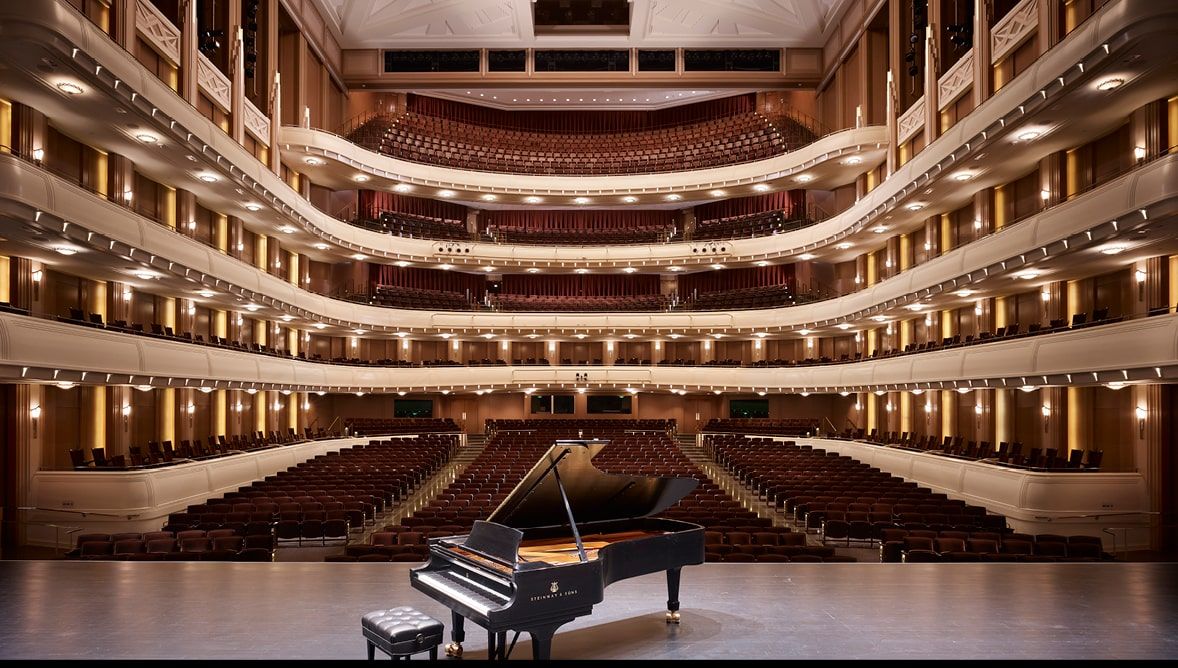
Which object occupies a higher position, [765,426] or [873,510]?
[765,426]

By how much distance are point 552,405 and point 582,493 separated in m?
26.1

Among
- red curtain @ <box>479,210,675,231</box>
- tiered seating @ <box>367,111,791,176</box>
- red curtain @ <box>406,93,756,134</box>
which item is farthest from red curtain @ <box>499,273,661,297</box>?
red curtain @ <box>406,93,756,134</box>

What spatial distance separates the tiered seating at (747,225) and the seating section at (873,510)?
40.5 ft

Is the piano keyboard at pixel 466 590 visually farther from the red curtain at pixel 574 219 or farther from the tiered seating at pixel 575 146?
the red curtain at pixel 574 219

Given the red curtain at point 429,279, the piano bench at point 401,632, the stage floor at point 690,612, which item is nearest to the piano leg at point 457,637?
the stage floor at point 690,612

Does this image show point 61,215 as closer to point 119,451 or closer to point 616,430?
point 119,451

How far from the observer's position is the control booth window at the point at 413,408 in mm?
31297

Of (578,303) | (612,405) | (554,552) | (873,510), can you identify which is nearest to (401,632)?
(554,552)

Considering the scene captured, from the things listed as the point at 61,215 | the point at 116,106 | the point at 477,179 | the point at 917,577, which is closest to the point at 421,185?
the point at 477,179

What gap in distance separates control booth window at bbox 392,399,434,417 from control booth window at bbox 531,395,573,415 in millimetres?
4605

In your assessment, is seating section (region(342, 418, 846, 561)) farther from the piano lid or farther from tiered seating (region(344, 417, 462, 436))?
tiered seating (region(344, 417, 462, 436))

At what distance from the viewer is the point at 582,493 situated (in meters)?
6.41

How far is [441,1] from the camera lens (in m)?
30.7

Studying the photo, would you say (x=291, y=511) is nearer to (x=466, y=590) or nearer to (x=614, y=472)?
(x=614, y=472)
